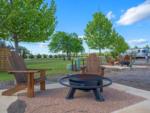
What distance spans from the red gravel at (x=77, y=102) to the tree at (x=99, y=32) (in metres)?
22.2

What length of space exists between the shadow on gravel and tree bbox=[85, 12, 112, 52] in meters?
23.7

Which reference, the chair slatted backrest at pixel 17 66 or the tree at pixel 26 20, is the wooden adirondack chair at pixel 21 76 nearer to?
the chair slatted backrest at pixel 17 66

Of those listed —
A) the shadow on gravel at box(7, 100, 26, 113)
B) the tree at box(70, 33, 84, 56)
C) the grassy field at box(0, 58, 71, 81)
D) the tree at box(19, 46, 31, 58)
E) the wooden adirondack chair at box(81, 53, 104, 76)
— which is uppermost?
the tree at box(70, 33, 84, 56)

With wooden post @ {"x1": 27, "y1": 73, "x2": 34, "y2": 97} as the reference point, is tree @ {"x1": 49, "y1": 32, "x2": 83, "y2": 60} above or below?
above

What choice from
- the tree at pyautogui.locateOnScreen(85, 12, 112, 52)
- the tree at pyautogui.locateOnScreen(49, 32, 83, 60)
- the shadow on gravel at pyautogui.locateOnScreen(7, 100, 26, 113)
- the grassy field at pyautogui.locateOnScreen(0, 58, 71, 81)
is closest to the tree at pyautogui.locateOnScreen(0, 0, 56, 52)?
the grassy field at pyautogui.locateOnScreen(0, 58, 71, 81)

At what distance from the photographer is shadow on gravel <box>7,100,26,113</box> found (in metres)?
5.32

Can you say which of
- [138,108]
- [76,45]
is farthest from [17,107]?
[76,45]

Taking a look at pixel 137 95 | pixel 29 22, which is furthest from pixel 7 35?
pixel 137 95

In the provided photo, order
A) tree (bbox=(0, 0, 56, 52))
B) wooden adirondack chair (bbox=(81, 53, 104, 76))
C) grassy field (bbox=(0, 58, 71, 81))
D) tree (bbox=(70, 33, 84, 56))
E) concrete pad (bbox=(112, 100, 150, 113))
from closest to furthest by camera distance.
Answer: concrete pad (bbox=(112, 100, 150, 113)), wooden adirondack chair (bbox=(81, 53, 104, 76)), grassy field (bbox=(0, 58, 71, 81)), tree (bbox=(0, 0, 56, 52)), tree (bbox=(70, 33, 84, 56))

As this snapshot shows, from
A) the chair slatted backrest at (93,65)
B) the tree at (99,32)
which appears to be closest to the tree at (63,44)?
the tree at (99,32)

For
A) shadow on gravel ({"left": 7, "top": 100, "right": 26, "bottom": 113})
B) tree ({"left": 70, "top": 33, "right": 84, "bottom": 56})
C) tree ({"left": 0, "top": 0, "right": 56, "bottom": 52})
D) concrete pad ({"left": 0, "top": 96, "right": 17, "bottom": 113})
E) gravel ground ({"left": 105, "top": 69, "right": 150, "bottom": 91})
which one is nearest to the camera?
shadow on gravel ({"left": 7, "top": 100, "right": 26, "bottom": 113})

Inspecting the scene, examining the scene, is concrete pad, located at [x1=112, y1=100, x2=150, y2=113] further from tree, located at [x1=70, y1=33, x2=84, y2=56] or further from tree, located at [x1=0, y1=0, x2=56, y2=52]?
tree, located at [x1=70, y1=33, x2=84, y2=56]

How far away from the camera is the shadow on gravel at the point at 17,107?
17.5 feet

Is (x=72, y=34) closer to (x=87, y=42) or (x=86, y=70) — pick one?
(x=87, y=42)
